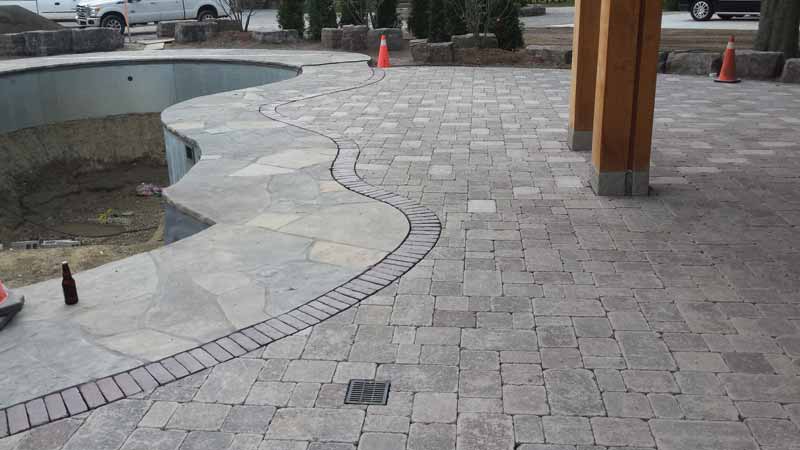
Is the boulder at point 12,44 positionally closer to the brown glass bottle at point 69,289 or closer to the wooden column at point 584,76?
the wooden column at point 584,76

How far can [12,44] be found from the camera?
18.7 meters

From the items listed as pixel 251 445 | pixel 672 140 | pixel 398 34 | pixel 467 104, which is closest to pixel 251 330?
pixel 251 445

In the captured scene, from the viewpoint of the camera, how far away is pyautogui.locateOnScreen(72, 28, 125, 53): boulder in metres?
19.7

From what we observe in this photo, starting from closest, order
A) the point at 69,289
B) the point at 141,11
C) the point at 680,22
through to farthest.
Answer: the point at 69,289, the point at 141,11, the point at 680,22

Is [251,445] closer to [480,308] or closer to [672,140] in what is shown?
[480,308]

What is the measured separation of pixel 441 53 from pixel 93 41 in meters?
9.91

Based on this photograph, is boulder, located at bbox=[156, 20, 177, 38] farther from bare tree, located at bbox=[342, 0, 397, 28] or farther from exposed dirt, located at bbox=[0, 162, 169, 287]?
Answer: exposed dirt, located at bbox=[0, 162, 169, 287]

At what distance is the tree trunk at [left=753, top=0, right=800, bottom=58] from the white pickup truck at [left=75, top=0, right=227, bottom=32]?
1744cm

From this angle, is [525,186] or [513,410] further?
[525,186]

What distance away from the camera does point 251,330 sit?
4180 millimetres

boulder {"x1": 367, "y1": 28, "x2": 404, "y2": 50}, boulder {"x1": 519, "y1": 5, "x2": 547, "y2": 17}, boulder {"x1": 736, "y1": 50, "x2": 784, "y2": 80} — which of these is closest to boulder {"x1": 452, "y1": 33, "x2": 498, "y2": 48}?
boulder {"x1": 367, "y1": 28, "x2": 404, "y2": 50}

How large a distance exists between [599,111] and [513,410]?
12.8 feet

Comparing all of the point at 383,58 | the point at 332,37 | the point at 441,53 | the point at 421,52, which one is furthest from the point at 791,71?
the point at 332,37

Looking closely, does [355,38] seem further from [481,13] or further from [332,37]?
[481,13]
